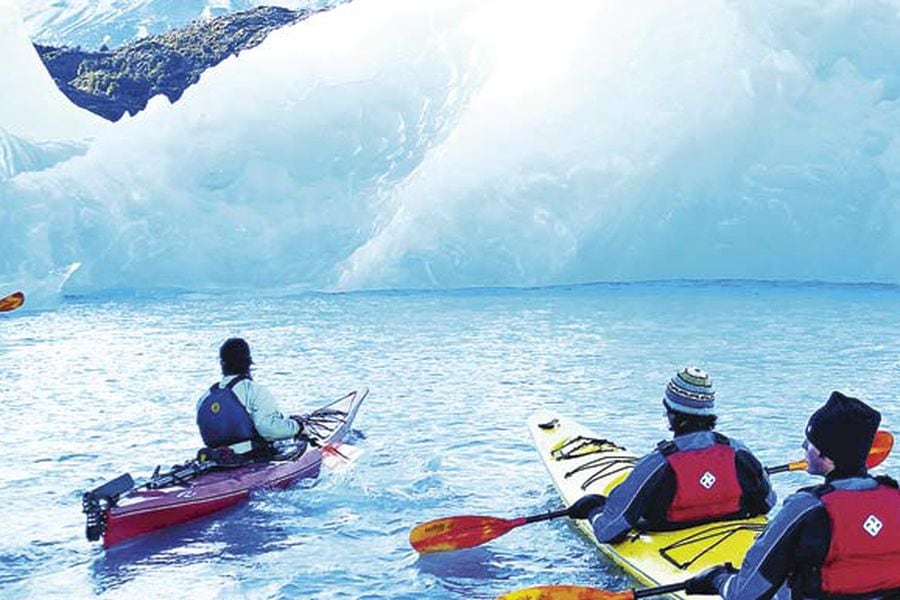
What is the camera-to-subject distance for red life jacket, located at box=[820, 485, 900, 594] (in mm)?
2943

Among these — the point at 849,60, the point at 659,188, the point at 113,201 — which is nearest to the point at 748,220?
the point at 659,188

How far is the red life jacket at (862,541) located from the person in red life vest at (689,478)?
95cm

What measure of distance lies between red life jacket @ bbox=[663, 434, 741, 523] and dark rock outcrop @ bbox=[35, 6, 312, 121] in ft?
103

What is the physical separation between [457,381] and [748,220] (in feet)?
19.4

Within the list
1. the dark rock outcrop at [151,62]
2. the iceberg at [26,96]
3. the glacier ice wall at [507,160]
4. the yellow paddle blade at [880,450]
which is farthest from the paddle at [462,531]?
the dark rock outcrop at [151,62]

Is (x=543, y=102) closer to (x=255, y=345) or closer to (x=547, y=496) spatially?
(x=255, y=345)

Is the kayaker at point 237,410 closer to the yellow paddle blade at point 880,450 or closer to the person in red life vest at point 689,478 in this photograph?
the person in red life vest at point 689,478

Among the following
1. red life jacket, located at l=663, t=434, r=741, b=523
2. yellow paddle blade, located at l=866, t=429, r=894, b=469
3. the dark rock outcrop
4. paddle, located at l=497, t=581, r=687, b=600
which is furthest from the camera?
the dark rock outcrop

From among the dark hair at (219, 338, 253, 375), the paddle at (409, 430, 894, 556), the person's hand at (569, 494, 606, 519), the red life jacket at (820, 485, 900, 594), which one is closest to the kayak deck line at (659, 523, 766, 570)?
the person's hand at (569, 494, 606, 519)

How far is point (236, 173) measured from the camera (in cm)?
1473

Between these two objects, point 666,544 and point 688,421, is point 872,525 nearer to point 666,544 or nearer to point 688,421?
point 688,421

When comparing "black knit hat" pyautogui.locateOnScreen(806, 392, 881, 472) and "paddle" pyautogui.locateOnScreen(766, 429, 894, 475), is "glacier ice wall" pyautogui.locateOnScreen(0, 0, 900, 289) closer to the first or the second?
"paddle" pyautogui.locateOnScreen(766, 429, 894, 475)

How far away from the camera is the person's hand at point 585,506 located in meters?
4.56

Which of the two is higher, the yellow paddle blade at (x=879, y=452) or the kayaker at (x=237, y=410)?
the kayaker at (x=237, y=410)
